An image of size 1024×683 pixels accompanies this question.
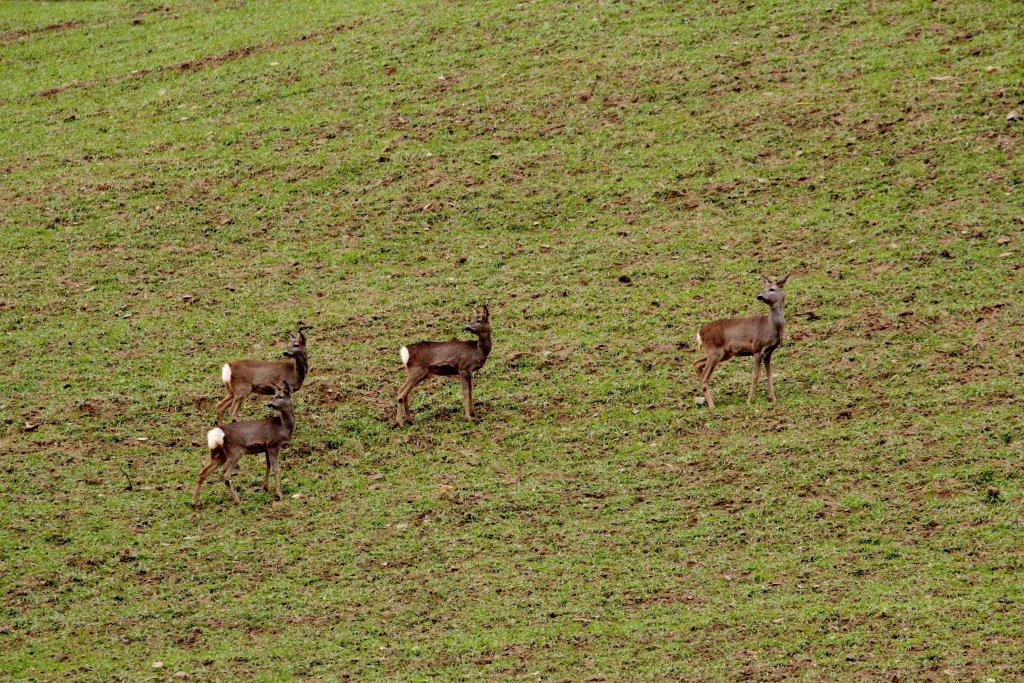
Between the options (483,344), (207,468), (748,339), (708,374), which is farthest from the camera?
(483,344)

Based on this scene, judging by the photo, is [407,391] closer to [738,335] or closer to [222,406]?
[222,406]

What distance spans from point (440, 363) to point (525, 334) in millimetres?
2198

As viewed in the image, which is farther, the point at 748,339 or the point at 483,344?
the point at 483,344

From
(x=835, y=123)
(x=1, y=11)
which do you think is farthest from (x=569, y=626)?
(x=1, y=11)

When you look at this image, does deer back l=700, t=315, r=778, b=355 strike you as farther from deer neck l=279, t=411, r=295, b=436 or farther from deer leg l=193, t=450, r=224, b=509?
deer leg l=193, t=450, r=224, b=509

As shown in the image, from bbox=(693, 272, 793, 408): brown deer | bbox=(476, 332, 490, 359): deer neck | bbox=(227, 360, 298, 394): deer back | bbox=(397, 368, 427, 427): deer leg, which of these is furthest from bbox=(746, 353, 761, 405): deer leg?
bbox=(227, 360, 298, 394): deer back

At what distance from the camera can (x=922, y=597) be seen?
11.4m

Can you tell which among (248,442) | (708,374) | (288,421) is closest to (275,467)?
(248,442)

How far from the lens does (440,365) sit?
50.5ft

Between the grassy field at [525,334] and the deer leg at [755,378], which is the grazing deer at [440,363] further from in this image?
the deer leg at [755,378]

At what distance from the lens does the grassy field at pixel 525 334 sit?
11766 mm

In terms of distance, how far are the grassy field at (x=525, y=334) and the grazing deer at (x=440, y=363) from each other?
351 mm

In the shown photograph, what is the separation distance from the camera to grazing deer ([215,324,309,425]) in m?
15.5

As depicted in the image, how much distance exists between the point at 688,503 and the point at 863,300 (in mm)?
4986
